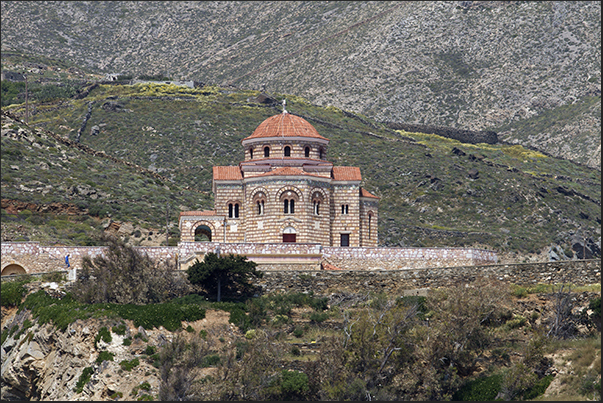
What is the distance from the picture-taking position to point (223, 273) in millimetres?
49656

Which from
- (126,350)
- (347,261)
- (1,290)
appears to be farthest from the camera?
(347,261)

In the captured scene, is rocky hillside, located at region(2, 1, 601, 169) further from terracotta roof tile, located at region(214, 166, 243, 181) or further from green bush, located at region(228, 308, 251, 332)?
green bush, located at region(228, 308, 251, 332)

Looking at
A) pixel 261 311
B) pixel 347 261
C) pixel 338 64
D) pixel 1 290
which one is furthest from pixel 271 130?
pixel 338 64

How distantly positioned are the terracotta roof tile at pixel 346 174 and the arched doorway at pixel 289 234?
528cm

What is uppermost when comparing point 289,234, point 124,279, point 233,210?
point 233,210

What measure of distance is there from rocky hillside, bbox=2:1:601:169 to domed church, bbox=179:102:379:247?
89701mm

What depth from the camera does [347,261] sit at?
54.9 meters

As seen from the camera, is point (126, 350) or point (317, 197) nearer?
point (126, 350)

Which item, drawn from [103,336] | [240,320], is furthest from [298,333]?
[103,336]

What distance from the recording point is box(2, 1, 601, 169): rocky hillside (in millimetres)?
151875

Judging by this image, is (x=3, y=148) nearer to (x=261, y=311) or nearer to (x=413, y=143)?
(x=261, y=311)

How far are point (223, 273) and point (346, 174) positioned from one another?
567 inches

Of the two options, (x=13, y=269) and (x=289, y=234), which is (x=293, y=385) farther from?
(x=13, y=269)

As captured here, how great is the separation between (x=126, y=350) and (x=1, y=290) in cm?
1012
